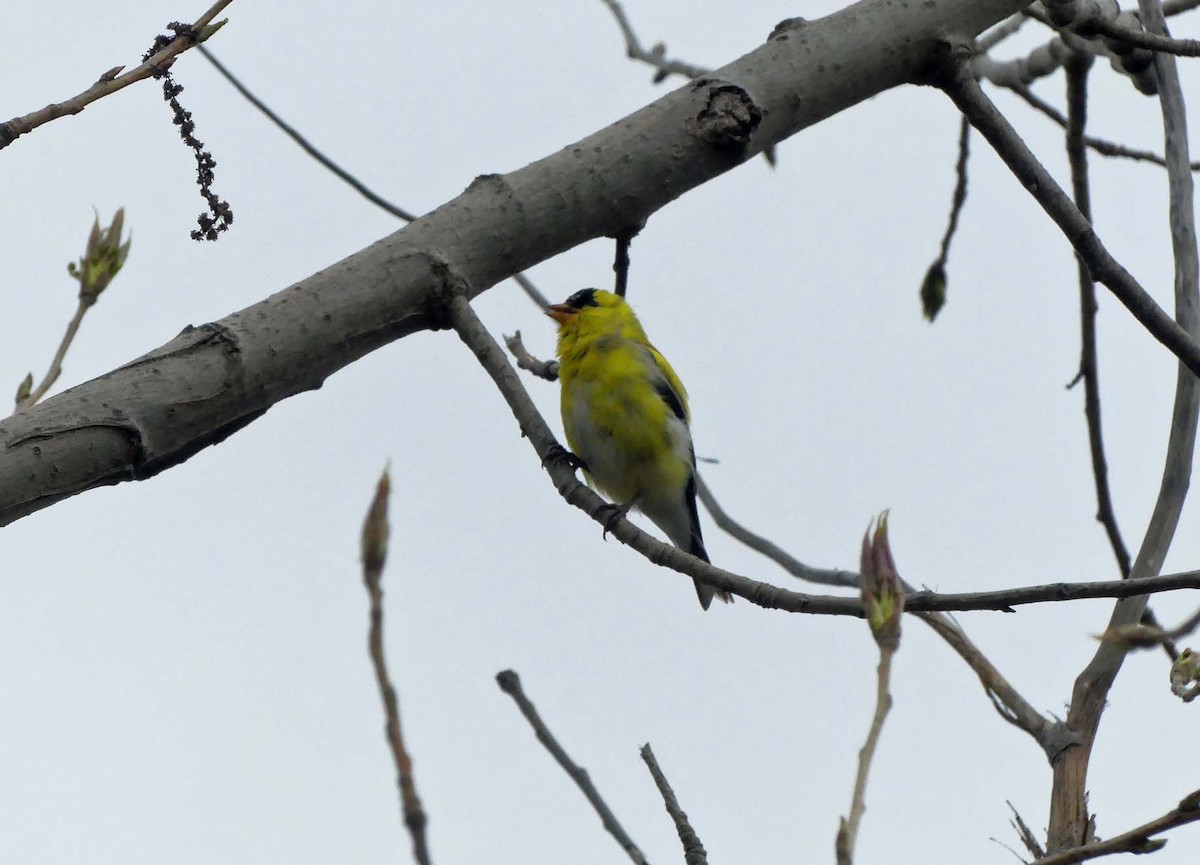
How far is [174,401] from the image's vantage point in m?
2.59

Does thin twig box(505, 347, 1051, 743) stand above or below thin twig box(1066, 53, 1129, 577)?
below

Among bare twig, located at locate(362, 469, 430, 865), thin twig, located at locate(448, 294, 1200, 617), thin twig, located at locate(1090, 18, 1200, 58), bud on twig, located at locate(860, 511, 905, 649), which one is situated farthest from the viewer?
thin twig, located at locate(1090, 18, 1200, 58)

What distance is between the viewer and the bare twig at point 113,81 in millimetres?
1862

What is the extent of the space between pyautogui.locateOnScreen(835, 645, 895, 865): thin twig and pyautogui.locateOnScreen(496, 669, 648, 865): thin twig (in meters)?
1.35

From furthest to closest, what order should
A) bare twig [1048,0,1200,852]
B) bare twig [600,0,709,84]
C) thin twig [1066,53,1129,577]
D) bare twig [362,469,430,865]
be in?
bare twig [600,0,709,84] → thin twig [1066,53,1129,577] → bare twig [1048,0,1200,852] → bare twig [362,469,430,865]

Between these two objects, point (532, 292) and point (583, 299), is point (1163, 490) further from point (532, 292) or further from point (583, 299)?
point (583, 299)

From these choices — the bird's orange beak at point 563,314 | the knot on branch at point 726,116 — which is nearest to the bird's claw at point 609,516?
the knot on branch at point 726,116

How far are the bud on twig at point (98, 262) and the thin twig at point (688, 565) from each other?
93cm

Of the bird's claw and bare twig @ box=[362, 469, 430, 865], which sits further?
the bird's claw

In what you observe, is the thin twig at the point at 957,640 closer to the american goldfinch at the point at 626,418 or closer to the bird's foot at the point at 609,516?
the bird's foot at the point at 609,516

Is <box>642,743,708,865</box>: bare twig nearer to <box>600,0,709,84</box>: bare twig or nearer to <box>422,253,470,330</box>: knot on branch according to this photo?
<box>422,253,470,330</box>: knot on branch

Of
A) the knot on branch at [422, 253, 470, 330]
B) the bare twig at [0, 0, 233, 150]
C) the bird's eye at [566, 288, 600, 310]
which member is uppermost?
the bird's eye at [566, 288, 600, 310]

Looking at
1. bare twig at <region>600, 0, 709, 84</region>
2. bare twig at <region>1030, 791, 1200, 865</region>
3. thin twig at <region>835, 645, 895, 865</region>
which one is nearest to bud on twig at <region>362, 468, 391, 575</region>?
thin twig at <region>835, 645, 895, 865</region>

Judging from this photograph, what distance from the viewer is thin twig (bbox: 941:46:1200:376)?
120 inches
